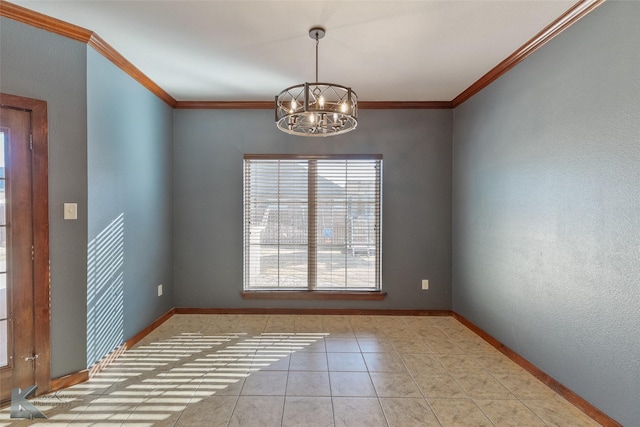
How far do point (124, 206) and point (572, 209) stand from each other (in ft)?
11.8

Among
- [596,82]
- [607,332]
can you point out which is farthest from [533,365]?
[596,82]

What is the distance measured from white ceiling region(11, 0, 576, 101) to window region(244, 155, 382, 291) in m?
1.02

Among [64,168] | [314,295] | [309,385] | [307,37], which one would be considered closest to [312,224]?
[314,295]

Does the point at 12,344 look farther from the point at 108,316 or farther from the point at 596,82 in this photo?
the point at 596,82

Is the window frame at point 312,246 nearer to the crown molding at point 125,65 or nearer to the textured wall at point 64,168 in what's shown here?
the crown molding at point 125,65

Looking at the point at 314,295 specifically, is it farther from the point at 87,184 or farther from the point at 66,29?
the point at 66,29

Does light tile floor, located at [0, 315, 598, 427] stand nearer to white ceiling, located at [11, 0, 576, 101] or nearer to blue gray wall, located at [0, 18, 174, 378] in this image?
blue gray wall, located at [0, 18, 174, 378]

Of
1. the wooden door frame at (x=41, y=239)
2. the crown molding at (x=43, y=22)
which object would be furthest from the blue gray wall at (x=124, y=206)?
the wooden door frame at (x=41, y=239)

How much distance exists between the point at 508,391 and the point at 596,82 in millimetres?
2165

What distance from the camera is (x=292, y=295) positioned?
151 inches

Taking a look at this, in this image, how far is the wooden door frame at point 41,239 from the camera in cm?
213

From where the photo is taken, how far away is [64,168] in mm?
2240

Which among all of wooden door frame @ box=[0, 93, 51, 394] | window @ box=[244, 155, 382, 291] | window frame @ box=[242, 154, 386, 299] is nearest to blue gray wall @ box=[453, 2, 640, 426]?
window frame @ box=[242, 154, 386, 299]

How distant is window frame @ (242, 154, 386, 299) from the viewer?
150 inches
